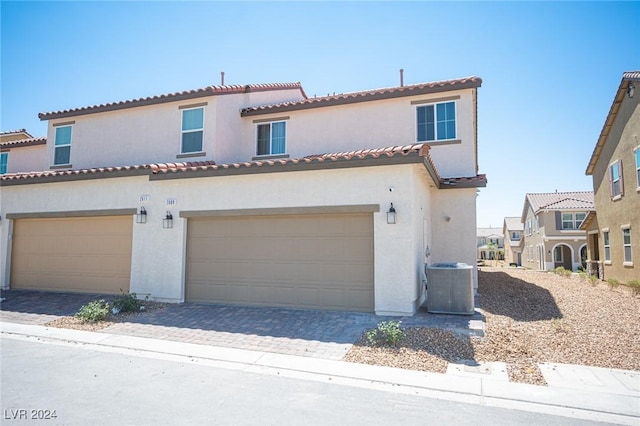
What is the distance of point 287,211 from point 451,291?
179 inches

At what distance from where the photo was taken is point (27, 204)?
43.3ft

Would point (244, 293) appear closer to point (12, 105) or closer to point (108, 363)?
point (108, 363)

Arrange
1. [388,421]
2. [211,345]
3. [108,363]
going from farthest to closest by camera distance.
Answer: [211,345], [108,363], [388,421]

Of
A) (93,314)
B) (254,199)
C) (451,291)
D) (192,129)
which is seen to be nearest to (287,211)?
(254,199)

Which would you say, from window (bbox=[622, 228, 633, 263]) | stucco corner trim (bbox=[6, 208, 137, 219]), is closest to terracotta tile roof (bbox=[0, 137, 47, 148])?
stucco corner trim (bbox=[6, 208, 137, 219])

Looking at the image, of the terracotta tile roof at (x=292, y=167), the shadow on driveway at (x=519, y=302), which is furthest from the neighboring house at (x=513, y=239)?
the terracotta tile roof at (x=292, y=167)

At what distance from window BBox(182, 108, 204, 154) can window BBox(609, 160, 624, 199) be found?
18491 millimetres

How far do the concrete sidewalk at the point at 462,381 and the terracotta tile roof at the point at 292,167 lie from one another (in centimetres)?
477

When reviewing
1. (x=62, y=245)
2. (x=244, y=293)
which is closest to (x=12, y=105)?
(x=62, y=245)

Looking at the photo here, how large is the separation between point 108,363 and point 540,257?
1574 inches

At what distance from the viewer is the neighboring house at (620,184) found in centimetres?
1582

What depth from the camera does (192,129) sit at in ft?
47.0

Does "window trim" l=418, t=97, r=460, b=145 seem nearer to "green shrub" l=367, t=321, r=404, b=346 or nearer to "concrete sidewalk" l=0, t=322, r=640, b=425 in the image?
"green shrub" l=367, t=321, r=404, b=346

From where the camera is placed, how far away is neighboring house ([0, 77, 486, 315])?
30.7 ft
